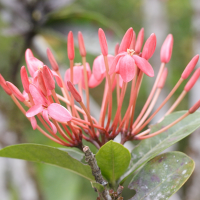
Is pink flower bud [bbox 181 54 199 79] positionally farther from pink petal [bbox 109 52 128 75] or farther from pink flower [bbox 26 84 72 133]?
pink flower [bbox 26 84 72 133]

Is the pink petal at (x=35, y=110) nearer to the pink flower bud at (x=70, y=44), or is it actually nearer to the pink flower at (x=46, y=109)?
the pink flower at (x=46, y=109)

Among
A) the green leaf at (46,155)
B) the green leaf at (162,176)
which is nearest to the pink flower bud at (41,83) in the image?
the green leaf at (46,155)

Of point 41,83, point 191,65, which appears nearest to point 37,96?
point 41,83

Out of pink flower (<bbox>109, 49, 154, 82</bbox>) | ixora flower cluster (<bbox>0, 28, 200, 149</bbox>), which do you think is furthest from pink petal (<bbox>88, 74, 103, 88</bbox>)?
pink flower (<bbox>109, 49, 154, 82</bbox>)

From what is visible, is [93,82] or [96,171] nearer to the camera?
[96,171]

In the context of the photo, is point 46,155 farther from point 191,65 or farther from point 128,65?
point 191,65

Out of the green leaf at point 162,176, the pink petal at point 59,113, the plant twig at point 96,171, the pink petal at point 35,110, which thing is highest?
the pink petal at point 35,110

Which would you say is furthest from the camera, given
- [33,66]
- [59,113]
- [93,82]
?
[93,82]
